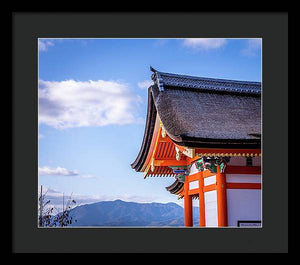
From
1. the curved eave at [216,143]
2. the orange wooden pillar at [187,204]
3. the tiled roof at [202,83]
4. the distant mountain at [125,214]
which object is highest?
the tiled roof at [202,83]

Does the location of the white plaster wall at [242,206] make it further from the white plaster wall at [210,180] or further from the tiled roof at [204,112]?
the tiled roof at [204,112]

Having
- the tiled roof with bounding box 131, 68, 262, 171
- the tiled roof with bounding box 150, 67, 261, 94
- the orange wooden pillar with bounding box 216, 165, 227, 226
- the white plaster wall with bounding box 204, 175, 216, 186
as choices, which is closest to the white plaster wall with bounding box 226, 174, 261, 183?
the orange wooden pillar with bounding box 216, 165, 227, 226

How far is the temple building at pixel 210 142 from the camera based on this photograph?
7719 millimetres

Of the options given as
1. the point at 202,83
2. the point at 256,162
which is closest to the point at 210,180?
the point at 256,162

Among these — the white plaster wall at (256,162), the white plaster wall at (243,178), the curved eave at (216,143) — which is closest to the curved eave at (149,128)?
the curved eave at (216,143)

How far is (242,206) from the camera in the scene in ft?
27.2

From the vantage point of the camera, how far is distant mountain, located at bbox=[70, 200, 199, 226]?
38659 mm

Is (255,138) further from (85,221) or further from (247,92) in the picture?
(85,221)

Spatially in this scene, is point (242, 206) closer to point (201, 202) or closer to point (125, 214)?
point (201, 202)

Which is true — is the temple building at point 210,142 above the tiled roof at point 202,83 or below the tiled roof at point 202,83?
below

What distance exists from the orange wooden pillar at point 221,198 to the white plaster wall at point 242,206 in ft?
0.38
